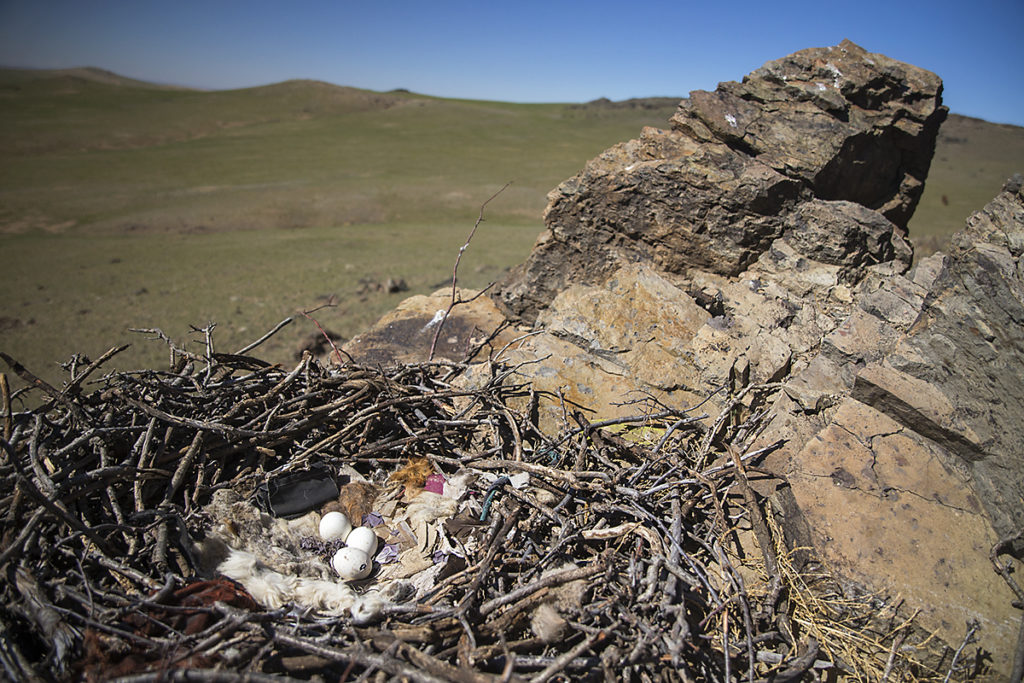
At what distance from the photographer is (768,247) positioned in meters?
4.04

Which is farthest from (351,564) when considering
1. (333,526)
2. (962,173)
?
(962,173)

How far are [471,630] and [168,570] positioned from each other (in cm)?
121

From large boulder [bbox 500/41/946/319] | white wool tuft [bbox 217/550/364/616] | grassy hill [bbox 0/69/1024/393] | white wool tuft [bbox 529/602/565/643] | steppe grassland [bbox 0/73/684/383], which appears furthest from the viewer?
grassy hill [bbox 0/69/1024/393]

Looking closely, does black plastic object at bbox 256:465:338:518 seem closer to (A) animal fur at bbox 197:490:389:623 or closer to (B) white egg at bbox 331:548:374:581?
(A) animal fur at bbox 197:490:389:623

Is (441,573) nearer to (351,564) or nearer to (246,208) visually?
(351,564)

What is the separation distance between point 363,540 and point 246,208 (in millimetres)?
15940

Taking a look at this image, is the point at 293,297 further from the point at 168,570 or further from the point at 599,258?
the point at 168,570

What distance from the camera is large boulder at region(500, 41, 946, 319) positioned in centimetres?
399

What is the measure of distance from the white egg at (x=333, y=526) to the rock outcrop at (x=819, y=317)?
1210 millimetres

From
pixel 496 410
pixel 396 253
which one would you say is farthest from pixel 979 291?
pixel 396 253

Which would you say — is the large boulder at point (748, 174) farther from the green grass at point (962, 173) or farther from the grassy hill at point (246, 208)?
the grassy hill at point (246, 208)

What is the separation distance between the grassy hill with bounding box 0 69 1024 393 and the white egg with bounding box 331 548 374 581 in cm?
500

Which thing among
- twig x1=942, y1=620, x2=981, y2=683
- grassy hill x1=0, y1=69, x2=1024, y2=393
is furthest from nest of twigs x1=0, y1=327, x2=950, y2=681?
Result: grassy hill x1=0, y1=69, x2=1024, y2=393

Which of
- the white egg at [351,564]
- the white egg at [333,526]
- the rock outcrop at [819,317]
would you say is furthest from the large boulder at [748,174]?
the white egg at [351,564]
